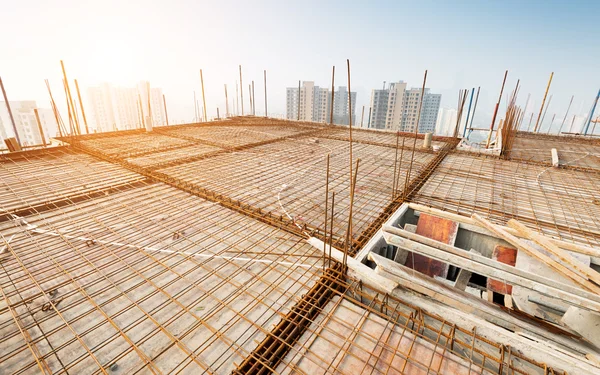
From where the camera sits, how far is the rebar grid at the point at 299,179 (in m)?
5.41

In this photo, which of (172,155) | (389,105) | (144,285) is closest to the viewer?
(144,285)

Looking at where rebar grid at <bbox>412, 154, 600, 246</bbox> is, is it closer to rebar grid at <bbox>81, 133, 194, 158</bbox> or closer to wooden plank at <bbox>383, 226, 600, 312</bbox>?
wooden plank at <bbox>383, 226, 600, 312</bbox>

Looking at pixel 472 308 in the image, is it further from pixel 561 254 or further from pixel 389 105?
pixel 389 105

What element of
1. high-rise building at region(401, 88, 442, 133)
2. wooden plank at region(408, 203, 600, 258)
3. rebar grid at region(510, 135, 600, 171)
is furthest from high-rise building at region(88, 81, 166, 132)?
wooden plank at region(408, 203, 600, 258)

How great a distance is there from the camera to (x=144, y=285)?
11.0 ft

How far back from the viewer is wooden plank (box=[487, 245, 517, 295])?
413 cm

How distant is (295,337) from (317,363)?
0.35 m

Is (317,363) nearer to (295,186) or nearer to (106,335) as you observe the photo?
(106,335)

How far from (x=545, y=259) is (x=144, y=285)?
17.8ft

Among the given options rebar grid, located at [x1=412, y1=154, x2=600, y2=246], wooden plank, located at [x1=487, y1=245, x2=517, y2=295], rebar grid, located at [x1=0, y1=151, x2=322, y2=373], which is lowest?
wooden plank, located at [x1=487, y1=245, x2=517, y2=295]

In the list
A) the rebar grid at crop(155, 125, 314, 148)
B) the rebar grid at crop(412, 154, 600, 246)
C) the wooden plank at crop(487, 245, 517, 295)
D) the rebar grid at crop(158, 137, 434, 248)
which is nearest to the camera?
the wooden plank at crop(487, 245, 517, 295)

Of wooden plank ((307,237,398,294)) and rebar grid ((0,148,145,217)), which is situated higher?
rebar grid ((0,148,145,217))

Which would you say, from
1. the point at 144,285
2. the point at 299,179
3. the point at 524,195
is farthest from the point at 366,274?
the point at 524,195

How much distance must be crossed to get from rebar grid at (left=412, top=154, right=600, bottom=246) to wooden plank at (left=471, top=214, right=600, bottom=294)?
1.28 m
